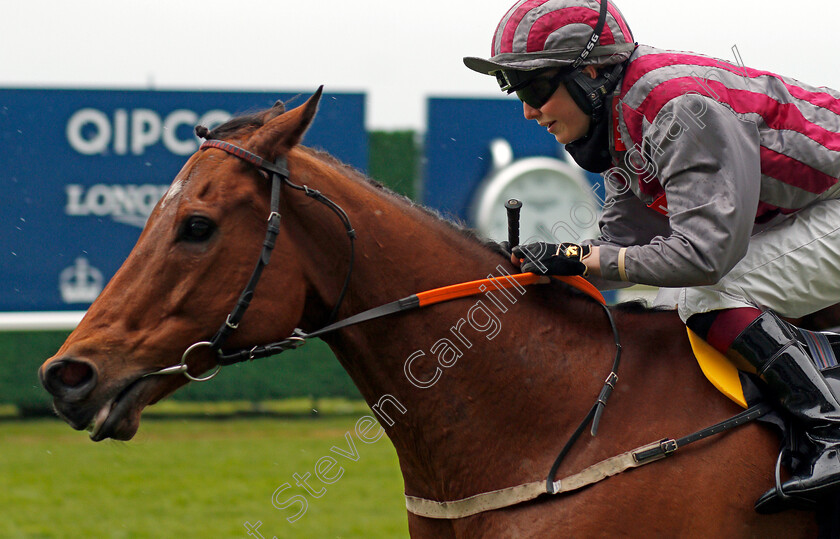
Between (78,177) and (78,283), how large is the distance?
40.3 inches

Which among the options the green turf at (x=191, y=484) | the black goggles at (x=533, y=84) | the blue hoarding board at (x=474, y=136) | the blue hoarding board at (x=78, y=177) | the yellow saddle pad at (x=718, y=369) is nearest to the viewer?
the yellow saddle pad at (x=718, y=369)

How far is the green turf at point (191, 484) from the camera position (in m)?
5.76

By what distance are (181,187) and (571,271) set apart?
107cm

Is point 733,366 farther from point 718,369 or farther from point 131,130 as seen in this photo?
point 131,130

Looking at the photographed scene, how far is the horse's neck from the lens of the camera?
245 cm

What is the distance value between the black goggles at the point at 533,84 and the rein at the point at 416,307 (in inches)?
22.0

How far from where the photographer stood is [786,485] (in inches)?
89.2

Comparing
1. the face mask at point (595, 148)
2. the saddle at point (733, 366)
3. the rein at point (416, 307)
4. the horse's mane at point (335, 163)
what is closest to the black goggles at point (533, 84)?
the face mask at point (595, 148)

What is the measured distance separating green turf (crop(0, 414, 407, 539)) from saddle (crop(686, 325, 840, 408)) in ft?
11.4

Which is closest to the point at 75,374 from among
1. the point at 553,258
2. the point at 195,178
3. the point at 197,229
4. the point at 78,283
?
the point at 197,229

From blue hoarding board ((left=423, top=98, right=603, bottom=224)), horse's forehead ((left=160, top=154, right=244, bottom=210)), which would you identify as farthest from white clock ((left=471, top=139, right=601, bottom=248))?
horse's forehead ((left=160, top=154, right=244, bottom=210))

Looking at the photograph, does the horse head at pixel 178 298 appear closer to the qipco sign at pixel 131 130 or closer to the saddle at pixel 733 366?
the saddle at pixel 733 366

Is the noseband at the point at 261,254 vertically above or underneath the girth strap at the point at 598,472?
above

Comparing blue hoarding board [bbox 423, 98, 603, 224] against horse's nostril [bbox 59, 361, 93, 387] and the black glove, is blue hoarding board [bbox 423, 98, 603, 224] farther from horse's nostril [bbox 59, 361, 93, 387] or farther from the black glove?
horse's nostril [bbox 59, 361, 93, 387]
